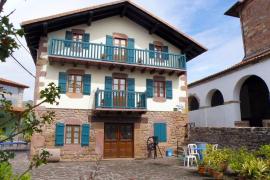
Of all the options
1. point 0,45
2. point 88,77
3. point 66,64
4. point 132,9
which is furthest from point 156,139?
point 0,45

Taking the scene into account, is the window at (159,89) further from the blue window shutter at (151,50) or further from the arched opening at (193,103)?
the arched opening at (193,103)

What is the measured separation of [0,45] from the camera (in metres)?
2.09

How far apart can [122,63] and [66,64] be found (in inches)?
122

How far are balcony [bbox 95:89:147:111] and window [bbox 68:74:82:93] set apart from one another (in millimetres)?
1096

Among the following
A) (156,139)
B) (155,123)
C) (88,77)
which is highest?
(88,77)

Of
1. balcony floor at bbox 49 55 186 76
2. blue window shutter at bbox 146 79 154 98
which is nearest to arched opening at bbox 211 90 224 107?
balcony floor at bbox 49 55 186 76

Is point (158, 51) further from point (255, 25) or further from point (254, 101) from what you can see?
point (255, 25)

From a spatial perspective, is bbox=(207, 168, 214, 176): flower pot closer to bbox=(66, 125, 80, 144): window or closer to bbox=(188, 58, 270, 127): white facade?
bbox=(188, 58, 270, 127): white facade

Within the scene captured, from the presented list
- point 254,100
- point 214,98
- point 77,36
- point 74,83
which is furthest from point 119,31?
point 254,100

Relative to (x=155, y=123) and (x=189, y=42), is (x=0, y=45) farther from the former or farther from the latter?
(x=189, y=42)

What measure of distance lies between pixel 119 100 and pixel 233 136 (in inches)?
244

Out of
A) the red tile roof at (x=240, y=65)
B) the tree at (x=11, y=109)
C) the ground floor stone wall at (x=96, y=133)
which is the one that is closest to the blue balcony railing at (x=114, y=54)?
the ground floor stone wall at (x=96, y=133)

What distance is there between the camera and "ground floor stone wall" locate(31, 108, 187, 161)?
1290 cm

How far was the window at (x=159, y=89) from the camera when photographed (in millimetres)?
15414
